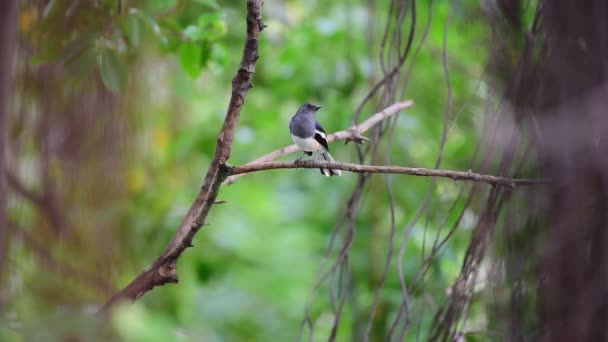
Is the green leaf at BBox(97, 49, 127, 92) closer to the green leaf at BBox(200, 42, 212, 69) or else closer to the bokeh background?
the bokeh background

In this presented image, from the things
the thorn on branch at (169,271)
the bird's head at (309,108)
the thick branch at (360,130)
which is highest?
the bird's head at (309,108)

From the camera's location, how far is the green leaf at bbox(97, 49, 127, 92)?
215cm

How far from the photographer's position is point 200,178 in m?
4.61

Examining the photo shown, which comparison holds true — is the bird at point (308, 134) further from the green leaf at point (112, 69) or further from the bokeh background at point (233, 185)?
the green leaf at point (112, 69)

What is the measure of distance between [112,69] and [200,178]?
2470 millimetres

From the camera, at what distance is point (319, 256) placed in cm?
412

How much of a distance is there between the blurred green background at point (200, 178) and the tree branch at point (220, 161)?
13 cm

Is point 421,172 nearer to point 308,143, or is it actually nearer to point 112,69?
point 112,69

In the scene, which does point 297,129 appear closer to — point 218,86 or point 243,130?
point 243,130

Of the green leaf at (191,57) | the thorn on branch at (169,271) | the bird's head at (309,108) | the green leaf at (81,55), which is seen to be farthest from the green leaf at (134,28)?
the bird's head at (309,108)

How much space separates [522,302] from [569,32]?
1.73 ft

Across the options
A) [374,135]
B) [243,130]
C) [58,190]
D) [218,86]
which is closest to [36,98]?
[58,190]

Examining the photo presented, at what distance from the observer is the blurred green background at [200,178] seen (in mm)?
2303

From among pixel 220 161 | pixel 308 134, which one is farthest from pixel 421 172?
pixel 308 134
